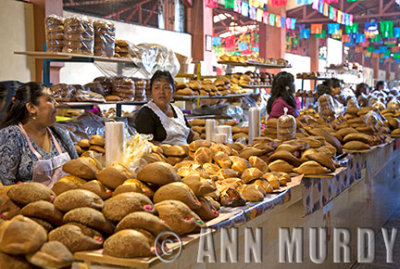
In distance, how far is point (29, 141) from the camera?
265cm

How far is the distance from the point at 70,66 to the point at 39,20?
954 millimetres

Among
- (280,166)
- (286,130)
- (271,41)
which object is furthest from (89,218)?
(271,41)

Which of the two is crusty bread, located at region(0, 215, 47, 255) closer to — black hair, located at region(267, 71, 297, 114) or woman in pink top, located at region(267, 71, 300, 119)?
woman in pink top, located at region(267, 71, 300, 119)

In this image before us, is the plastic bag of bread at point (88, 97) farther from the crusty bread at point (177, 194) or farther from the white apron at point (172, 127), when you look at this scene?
the crusty bread at point (177, 194)

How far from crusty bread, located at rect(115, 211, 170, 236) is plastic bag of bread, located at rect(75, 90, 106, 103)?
3.49m

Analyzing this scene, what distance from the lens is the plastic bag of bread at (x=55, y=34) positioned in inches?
172

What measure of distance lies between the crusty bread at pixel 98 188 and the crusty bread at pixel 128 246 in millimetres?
272

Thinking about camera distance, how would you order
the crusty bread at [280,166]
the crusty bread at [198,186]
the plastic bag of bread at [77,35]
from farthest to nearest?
1. the plastic bag of bread at [77,35]
2. the crusty bread at [280,166]
3. the crusty bread at [198,186]

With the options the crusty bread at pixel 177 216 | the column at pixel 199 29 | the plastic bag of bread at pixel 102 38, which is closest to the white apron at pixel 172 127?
the plastic bag of bread at pixel 102 38

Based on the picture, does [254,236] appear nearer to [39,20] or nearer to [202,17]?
[39,20]

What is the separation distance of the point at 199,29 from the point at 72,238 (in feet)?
33.3

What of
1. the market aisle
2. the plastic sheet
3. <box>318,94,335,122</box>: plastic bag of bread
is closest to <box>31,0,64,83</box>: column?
the plastic sheet

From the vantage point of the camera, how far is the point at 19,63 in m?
6.81
